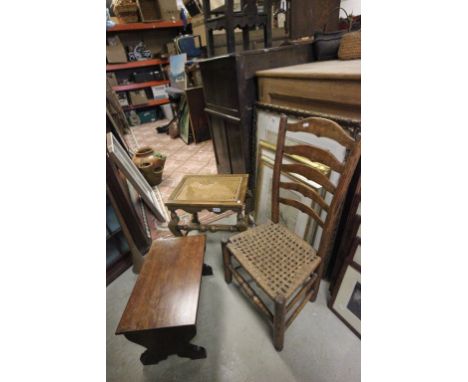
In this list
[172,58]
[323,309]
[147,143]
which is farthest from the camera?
[172,58]

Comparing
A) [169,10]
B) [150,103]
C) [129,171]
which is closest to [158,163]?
[129,171]

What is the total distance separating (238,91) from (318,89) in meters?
0.57

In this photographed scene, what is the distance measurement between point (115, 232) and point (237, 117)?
1.25m

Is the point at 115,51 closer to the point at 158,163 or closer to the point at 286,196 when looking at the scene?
the point at 158,163

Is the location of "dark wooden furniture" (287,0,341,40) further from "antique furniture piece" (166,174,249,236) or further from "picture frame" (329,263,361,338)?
"picture frame" (329,263,361,338)

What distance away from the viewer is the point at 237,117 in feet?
5.65

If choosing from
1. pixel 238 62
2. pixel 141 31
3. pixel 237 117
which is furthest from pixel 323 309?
pixel 141 31

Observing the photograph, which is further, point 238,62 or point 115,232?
point 115,232

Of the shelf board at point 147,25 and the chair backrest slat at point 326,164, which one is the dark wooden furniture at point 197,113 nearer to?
the shelf board at point 147,25

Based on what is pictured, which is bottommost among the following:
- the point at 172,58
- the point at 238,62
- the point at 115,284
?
the point at 115,284

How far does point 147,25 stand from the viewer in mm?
4719

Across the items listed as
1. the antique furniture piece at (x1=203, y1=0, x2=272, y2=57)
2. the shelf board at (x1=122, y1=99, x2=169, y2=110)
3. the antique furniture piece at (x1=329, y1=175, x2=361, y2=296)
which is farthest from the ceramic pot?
the shelf board at (x1=122, y1=99, x2=169, y2=110)

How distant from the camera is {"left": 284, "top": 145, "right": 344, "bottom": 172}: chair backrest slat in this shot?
3.33 feet

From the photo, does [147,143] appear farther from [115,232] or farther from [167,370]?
[167,370]
